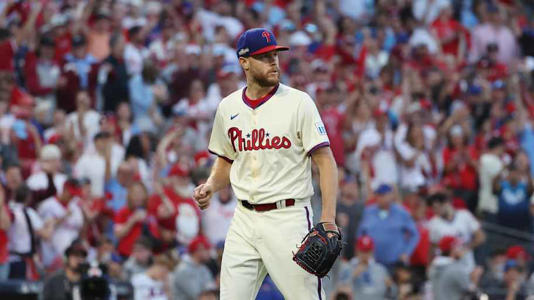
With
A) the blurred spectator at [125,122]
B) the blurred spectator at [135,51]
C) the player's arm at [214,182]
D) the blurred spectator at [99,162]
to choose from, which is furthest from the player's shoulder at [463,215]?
the player's arm at [214,182]

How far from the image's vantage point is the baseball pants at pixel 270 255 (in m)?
6.75

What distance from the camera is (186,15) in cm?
1717

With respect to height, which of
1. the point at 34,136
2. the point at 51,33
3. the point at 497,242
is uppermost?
the point at 51,33

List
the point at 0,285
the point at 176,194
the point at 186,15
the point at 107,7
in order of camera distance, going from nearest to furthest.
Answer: the point at 0,285 < the point at 176,194 < the point at 107,7 < the point at 186,15

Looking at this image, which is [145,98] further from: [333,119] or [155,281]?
[155,281]

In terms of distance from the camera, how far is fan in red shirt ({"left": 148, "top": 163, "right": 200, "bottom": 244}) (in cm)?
1255

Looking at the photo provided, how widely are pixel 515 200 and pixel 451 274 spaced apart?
2.87 m

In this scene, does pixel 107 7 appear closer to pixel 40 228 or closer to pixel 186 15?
pixel 186 15

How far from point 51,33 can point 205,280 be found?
4.69 m

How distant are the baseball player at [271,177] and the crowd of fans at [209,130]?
13.1 ft

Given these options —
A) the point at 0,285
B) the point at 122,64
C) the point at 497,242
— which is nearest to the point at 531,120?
the point at 497,242

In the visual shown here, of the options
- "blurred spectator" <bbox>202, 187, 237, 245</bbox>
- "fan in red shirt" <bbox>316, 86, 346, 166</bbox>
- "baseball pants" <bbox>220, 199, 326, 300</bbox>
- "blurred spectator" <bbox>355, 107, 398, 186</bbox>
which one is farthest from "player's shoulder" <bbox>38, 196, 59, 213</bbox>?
"baseball pants" <bbox>220, 199, 326, 300</bbox>

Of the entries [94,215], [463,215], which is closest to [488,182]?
[463,215]

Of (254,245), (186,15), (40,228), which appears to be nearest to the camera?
(254,245)
